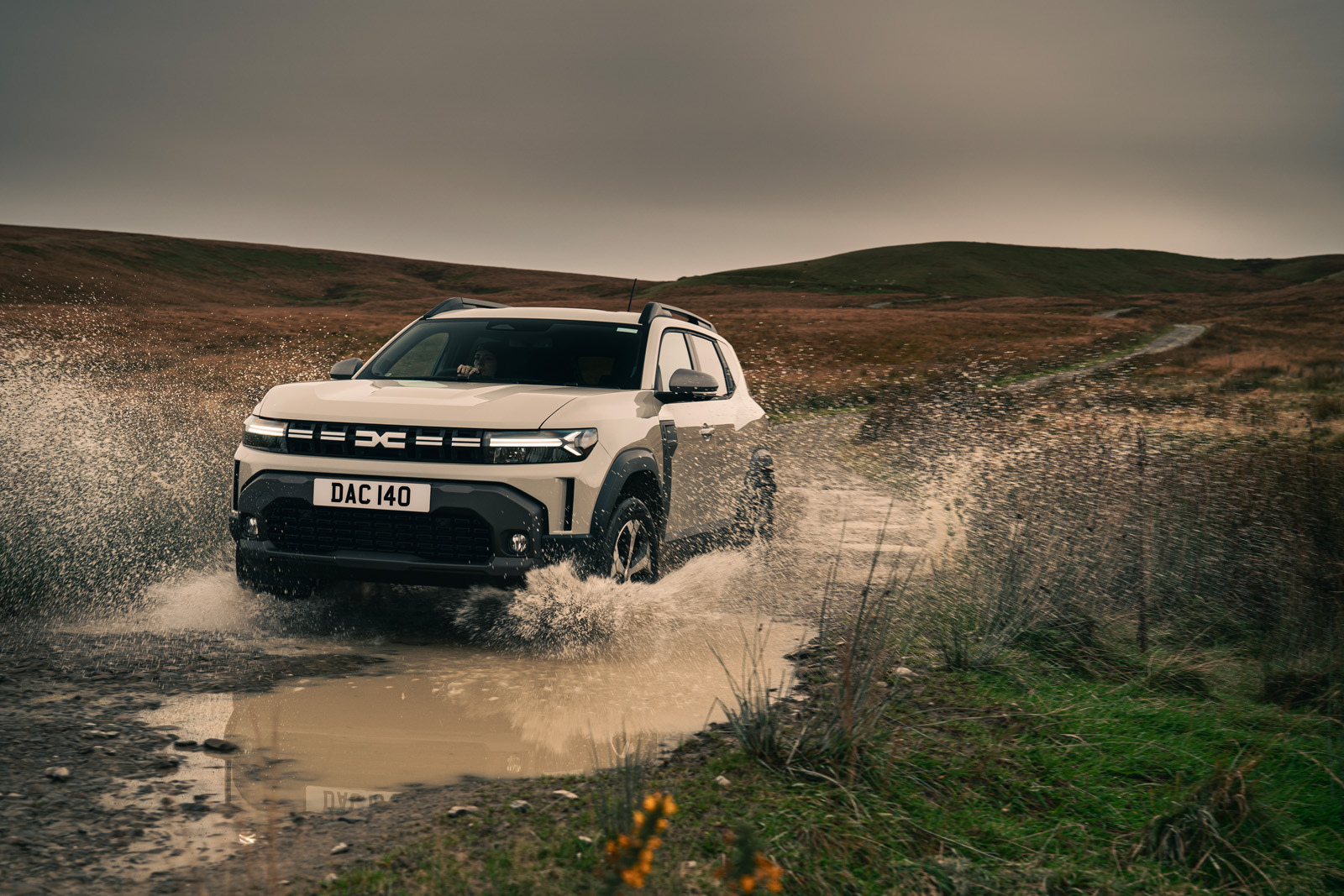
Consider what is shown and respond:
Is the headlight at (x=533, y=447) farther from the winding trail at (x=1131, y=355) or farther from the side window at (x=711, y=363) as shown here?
the winding trail at (x=1131, y=355)

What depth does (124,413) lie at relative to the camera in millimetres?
14203

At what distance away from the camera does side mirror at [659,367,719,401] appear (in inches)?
243

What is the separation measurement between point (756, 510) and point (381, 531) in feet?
11.4

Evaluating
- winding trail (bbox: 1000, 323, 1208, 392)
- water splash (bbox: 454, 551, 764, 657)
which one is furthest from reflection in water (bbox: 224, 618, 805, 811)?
winding trail (bbox: 1000, 323, 1208, 392)

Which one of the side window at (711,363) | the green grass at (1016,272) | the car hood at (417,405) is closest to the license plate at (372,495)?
the car hood at (417,405)

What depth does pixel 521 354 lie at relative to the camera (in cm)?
655

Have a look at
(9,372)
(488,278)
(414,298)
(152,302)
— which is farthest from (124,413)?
(488,278)

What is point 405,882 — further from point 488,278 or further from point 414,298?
point 488,278

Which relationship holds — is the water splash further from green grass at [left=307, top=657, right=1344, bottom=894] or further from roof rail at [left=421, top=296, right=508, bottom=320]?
roof rail at [left=421, top=296, right=508, bottom=320]

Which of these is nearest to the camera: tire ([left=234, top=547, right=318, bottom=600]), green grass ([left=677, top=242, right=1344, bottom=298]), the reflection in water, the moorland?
the moorland

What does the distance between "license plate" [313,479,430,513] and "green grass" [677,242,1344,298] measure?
120227 millimetres

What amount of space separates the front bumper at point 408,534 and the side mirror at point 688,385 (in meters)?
1.39

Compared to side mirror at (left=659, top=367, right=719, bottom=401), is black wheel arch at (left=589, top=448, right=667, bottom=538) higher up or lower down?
lower down

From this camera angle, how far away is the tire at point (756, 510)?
7.58 meters
